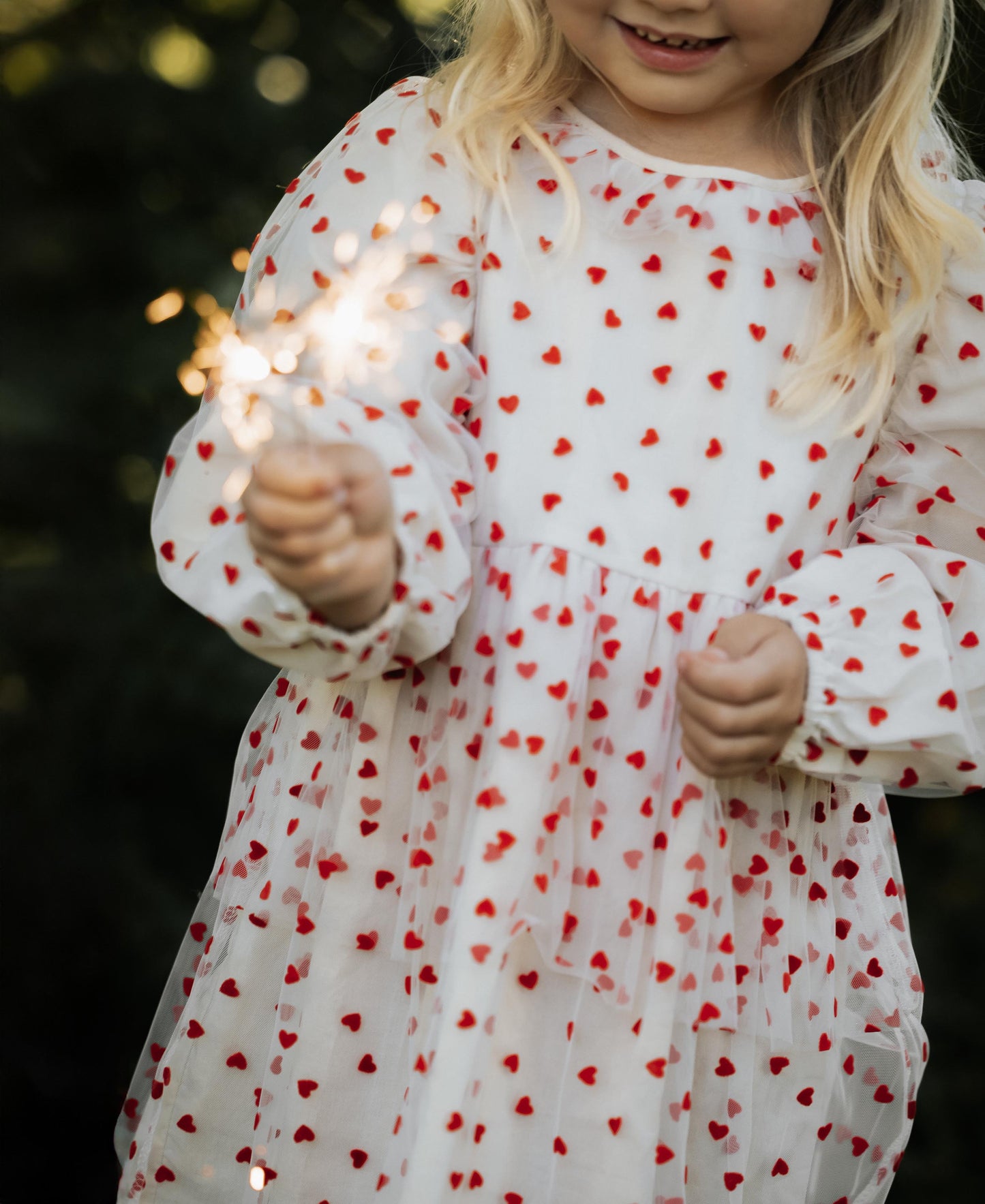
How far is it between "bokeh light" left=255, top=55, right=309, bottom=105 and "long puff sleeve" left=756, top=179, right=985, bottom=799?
2.67ft

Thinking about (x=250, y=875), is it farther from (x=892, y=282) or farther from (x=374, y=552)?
(x=892, y=282)

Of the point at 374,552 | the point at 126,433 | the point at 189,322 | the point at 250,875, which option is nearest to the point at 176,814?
the point at 126,433

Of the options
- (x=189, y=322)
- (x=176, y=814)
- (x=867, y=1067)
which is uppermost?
(x=189, y=322)

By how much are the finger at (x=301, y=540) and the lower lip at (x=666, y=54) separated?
36 cm

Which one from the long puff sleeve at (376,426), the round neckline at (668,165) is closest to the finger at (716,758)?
the long puff sleeve at (376,426)

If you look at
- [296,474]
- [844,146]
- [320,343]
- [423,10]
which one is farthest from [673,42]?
[423,10]

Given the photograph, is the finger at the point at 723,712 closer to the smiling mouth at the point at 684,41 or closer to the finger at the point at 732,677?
the finger at the point at 732,677

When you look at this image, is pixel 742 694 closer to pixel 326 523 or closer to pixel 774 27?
pixel 326 523

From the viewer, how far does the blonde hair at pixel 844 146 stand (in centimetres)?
85

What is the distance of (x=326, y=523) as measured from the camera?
0.64 m

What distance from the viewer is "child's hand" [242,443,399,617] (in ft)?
2.05

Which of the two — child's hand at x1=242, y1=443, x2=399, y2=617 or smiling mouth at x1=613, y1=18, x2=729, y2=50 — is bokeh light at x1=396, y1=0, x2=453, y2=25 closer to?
smiling mouth at x1=613, y1=18, x2=729, y2=50

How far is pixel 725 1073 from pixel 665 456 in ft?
1.27

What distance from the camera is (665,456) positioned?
832 millimetres
